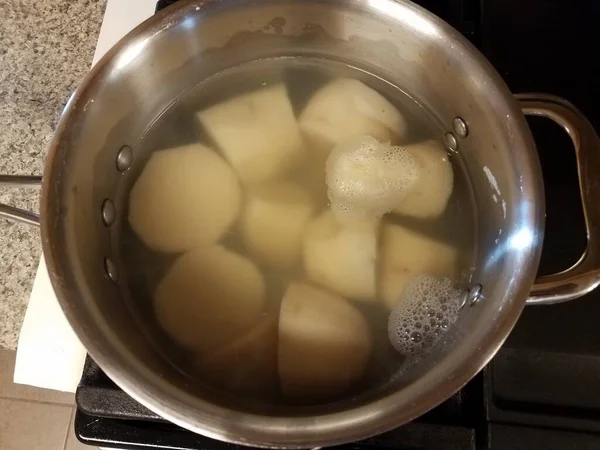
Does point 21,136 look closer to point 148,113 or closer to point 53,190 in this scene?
point 148,113

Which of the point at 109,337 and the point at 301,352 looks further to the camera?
the point at 301,352

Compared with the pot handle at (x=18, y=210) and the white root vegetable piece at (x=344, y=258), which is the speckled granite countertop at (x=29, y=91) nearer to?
the pot handle at (x=18, y=210)

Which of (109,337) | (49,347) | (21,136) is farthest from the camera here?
(21,136)

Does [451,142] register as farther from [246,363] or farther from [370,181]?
[246,363]

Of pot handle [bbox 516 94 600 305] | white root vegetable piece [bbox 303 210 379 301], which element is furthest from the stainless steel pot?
white root vegetable piece [bbox 303 210 379 301]

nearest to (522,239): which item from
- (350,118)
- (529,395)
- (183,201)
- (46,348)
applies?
(529,395)

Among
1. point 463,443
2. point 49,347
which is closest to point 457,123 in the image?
point 463,443

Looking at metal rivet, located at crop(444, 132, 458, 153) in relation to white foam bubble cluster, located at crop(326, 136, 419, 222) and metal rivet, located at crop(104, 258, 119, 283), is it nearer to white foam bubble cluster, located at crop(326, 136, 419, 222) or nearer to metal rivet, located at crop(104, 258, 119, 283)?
white foam bubble cluster, located at crop(326, 136, 419, 222)

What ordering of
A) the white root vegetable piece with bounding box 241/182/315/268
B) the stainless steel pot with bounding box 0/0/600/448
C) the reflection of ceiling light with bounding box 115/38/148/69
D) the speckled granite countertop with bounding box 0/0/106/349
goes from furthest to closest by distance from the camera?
the speckled granite countertop with bounding box 0/0/106/349 < the white root vegetable piece with bounding box 241/182/315/268 < the reflection of ceiling light with bounding box 115/38/148/69 < the stainless steel pot with bounding box 0/0/600/448
